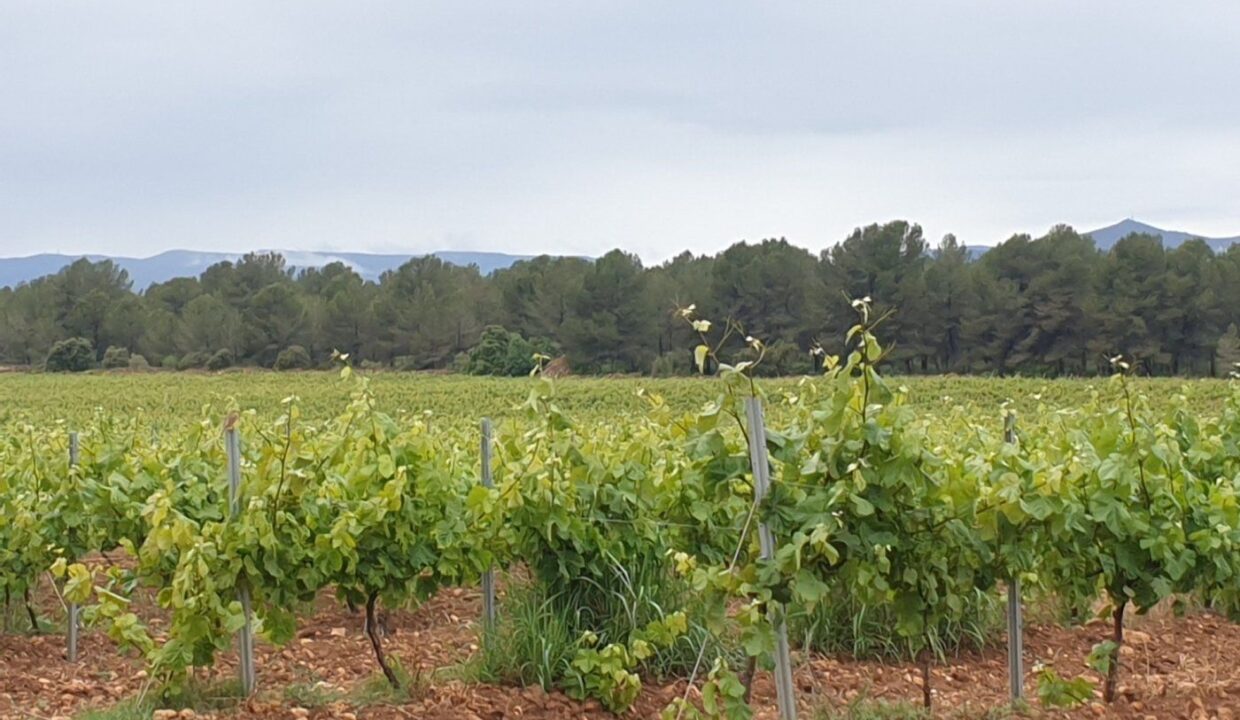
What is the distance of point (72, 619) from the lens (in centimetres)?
636

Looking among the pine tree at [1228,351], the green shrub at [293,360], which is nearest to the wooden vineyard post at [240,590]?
the pine tree at [1228,351]

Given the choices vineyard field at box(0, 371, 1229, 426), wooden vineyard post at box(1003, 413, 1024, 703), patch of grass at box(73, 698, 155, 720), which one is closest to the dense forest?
vineyard field at box(0, 371, 1229, 426)

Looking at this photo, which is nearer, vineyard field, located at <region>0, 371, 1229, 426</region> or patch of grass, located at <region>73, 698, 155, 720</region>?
patch of grass, located at <region>73, 698, 155, 720</region>

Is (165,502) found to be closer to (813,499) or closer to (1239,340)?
(813,499)

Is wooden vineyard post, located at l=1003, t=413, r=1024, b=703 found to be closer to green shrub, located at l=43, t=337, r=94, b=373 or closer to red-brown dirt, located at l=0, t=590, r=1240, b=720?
red-brown dirt, located at l=0, t=590, r=1240, b=720

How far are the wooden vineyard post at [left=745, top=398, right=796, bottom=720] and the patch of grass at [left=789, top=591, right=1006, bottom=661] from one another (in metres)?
1.91

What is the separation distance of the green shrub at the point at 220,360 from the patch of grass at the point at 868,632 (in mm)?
66019

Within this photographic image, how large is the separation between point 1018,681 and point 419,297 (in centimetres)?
6637

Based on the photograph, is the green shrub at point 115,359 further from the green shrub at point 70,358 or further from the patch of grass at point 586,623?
the patch of grass at point 586,623

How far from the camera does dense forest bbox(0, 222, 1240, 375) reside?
5047cm

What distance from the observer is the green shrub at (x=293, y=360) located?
220 ft

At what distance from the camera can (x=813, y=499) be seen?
3.85 meters

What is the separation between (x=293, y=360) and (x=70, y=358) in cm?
1361


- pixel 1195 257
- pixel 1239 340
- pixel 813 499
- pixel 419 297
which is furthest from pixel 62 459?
pixel 419 297
